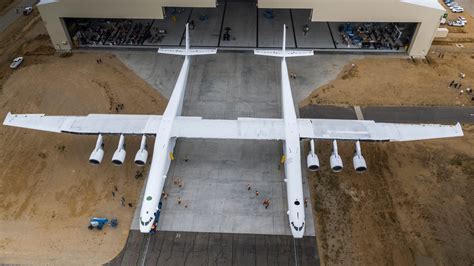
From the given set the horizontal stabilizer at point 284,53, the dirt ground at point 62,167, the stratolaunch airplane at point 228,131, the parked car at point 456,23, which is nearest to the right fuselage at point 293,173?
the stratolaunch airplane at point 228,131

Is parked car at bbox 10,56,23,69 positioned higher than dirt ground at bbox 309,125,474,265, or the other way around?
parked car at bbox 10,56,23,69

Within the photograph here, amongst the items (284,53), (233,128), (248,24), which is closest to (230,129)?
(233,128)

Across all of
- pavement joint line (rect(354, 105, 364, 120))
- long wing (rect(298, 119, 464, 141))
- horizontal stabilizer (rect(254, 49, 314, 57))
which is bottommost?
pavement joint line (rect(354, 105, 364, 120))

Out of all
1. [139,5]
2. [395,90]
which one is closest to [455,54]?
[395,90]

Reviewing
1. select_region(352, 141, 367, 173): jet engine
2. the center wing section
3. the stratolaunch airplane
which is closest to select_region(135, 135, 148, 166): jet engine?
the stratolaunch airplane

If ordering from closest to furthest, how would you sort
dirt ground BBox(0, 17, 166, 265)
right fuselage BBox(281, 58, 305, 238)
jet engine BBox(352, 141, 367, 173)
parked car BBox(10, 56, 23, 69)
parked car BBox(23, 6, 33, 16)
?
right fuselage BBox(281, 58, 305, 238), dirt ground BBox(0, 17, 166, 265), jet engine BBox(352, 141, 367, 173), parked car BBox(10, 56, 23, 69), parked car BBox(23, 6, 33, 16)

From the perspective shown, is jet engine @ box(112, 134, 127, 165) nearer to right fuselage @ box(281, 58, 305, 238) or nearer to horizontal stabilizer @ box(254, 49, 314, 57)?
right fuselage @ box(281, 58, 305, 238)
